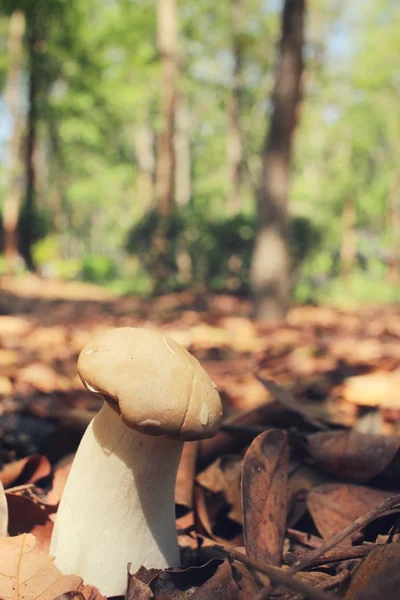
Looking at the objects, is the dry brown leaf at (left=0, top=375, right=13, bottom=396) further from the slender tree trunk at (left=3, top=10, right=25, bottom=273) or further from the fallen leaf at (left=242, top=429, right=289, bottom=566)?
the slender tree trunk at (left=3, top=10, right=25, bottom=273)

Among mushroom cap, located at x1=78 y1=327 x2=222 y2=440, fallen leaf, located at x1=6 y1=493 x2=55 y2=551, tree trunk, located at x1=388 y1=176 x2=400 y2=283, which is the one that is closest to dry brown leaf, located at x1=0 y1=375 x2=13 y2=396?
fallen leaf, located at x1=6 y1=493 x2=55 y2=551

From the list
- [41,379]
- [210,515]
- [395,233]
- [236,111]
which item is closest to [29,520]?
[210,515]

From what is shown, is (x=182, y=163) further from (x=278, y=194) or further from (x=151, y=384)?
(x=151, y=384)

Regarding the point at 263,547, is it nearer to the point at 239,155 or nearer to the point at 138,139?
the point at 239,155

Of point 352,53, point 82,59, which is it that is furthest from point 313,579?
point 352,53

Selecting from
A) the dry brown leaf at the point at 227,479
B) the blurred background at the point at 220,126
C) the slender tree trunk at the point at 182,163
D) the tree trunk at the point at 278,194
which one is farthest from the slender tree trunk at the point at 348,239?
the dry brown leaf at the point at 227,479

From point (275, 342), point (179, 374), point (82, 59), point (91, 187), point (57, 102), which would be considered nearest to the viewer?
point (179, 374)
